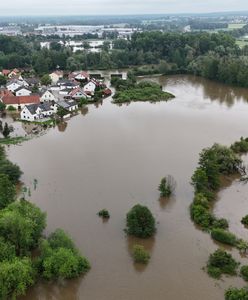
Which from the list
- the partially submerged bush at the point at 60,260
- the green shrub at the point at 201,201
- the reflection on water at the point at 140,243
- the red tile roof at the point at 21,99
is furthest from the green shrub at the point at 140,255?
the red tile roof at the point at 21,99

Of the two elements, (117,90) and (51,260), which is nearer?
(51,260)

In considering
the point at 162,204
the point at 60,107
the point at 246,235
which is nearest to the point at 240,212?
the point at 246,235

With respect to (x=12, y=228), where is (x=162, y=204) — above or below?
below

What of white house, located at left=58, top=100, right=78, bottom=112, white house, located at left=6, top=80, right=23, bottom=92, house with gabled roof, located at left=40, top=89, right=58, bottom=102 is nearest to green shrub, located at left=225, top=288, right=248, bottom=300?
white house, located at left=58, top=100, right=78, bottom=112

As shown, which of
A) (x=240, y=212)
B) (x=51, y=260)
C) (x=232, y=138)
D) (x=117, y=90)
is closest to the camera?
(x=51, y=260)

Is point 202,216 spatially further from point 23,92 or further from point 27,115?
point 23,92

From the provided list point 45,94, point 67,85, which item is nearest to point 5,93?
point 45,94

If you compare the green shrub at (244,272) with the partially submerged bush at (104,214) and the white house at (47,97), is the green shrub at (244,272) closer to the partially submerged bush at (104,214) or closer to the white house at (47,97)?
the partially submerged bush at (104,214)

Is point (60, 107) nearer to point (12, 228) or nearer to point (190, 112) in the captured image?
point (190, 112)
